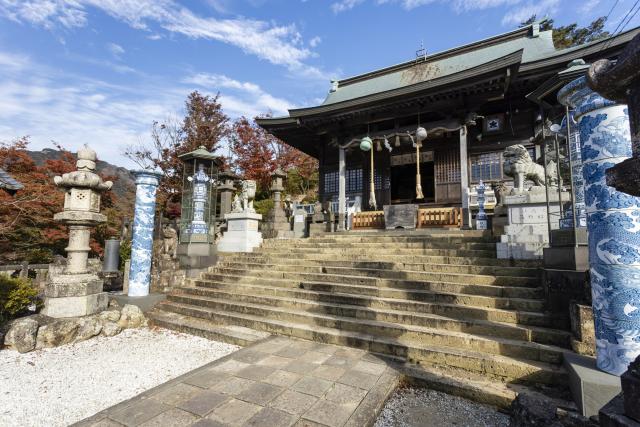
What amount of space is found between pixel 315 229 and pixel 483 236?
18.9ft

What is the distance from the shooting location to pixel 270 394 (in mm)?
3127

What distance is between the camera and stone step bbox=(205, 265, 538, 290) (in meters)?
5.07

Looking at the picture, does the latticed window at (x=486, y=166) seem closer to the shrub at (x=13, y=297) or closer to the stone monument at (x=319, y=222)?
the stone monument at (x=319, y=222)

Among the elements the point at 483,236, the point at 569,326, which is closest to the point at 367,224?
the point at 483,236

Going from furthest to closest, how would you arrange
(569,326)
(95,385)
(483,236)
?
(483,236) → (569,326) → (95,385)

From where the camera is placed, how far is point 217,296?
22.2 feet

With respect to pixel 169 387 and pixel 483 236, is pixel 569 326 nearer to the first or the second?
pixel 483 236

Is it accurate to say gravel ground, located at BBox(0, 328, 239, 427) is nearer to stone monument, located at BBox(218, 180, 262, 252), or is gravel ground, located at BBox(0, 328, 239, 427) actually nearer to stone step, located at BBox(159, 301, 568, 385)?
stone step, located at BBox(159, 301, 568, 385)

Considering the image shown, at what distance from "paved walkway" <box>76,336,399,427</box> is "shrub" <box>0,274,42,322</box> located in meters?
4.51

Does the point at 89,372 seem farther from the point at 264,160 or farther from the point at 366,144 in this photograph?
the point at 264,160

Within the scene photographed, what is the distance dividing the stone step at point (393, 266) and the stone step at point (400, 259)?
0.07 m

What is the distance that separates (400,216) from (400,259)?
3.44 meters

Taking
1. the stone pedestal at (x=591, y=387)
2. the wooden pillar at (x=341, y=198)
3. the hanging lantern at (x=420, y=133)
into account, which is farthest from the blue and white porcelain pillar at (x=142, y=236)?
the hanging lantern at (x=420, y=133)

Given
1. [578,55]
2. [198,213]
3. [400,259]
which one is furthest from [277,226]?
[578,55]
